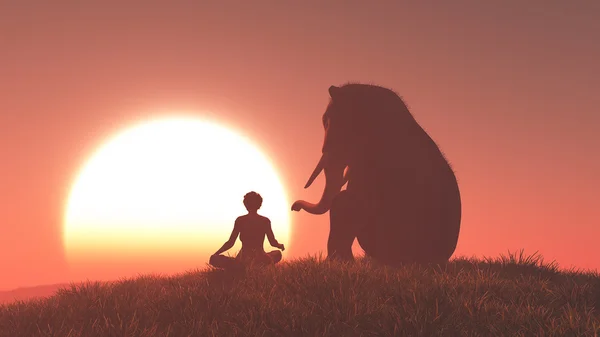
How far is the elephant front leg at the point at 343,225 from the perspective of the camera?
870cm

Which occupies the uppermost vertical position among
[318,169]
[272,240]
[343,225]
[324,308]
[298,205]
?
[318,169]

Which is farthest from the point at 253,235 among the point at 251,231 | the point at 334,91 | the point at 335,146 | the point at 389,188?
the point at 334,91

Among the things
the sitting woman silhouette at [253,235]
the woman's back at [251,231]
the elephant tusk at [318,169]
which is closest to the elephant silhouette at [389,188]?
the elephant tusk at [318,169]

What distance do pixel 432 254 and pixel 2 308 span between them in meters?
6.11

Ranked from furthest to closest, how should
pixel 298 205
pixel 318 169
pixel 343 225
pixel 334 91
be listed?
pixel 298 205 → pixel 318 169 → pixel 334 91 → pixel 343 225

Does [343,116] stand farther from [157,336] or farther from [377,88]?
[157,336]

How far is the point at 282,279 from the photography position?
6977mm

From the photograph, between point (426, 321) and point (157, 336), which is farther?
point (157, 336)

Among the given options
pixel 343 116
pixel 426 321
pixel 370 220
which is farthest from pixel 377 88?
pixel 426 321

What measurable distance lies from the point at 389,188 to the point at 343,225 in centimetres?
91

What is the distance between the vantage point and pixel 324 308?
5.56m

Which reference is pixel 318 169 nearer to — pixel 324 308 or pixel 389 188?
pixel 389 188

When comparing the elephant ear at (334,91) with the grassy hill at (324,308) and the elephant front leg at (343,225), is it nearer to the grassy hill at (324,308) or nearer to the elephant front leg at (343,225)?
the elephant front leg at (343,225)

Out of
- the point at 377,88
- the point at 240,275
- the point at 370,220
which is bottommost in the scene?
the point at 240,275
